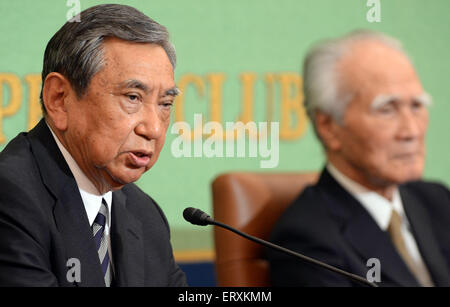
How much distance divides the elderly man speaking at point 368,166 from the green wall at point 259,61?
0.64 ft

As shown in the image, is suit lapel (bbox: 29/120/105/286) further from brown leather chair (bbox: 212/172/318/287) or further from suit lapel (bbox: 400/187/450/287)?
suit lapel (bbox: 400/187/450/287)

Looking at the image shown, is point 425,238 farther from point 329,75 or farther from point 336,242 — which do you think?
point 329,75

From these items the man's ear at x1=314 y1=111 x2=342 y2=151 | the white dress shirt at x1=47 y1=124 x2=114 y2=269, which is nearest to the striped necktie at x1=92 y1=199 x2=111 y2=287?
the white dress shirt at x1=47 y1=124 x2=114 y2=269

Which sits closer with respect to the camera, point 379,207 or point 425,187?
point 379,207

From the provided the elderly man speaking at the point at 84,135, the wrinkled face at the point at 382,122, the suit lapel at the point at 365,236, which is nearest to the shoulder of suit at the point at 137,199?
the elderly man speaking at the point at 84,135

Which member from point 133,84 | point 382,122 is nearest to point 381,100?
point 382,122

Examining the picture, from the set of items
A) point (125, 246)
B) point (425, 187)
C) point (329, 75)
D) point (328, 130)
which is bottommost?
point (125, 246)

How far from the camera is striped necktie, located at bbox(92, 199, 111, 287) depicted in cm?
109

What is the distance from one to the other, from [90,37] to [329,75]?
882 mm

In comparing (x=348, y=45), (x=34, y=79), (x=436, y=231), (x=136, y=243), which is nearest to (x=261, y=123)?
(x=348, y=45)

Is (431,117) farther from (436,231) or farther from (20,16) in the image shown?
(20,16)

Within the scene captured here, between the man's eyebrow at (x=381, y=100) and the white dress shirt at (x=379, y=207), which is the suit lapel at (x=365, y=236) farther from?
the man's eyebrow at (x=381, y=100)

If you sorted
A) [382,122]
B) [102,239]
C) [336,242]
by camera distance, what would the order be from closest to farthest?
[102,239] → [336,242] → [382,122]

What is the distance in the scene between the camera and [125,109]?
102 cm
